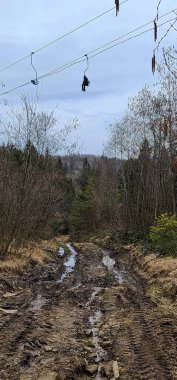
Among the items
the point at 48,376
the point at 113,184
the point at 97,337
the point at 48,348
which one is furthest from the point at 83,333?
the point at 113,184

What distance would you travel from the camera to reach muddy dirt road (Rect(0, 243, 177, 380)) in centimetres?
614

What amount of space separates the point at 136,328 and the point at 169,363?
6.71 ft

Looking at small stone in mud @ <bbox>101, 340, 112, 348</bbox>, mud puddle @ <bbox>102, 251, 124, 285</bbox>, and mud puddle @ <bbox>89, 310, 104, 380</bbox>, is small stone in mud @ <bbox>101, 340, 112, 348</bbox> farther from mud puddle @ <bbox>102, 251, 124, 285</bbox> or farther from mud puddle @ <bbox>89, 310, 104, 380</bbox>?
mud puddle @ <bbox>102, 251, 124, 285</bbox>

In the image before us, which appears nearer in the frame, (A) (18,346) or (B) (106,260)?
(A) (18,346)

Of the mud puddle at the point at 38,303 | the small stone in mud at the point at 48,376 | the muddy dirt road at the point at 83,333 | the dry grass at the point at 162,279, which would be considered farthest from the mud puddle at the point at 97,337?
the dry grass at the point at 162,279

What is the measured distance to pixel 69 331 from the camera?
845cm

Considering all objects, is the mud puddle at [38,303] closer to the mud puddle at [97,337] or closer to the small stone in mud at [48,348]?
the mud puddle at [97,337]

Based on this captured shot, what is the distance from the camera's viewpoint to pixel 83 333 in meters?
8.30

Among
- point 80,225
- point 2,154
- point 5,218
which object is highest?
point 2,154

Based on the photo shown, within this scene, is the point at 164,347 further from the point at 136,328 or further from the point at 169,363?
the point at 136,328

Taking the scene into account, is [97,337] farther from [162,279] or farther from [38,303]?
[162,279]

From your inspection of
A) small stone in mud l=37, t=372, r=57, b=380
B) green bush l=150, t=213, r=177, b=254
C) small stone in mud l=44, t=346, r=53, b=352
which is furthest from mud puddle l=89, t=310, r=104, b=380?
green bush l=150, t=213, r=177, b=254

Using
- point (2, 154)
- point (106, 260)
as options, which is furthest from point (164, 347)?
point (106, 260)

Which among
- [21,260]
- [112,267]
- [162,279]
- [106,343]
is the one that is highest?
[106,343]
